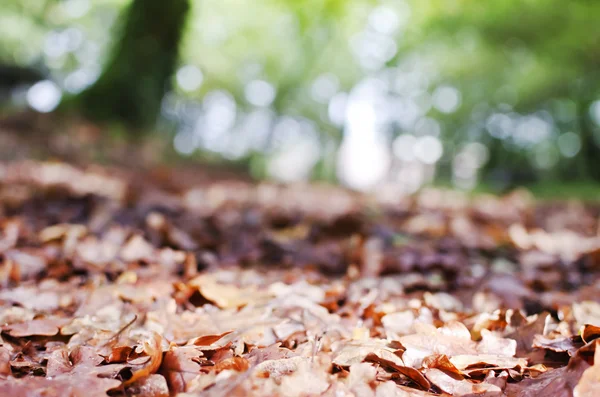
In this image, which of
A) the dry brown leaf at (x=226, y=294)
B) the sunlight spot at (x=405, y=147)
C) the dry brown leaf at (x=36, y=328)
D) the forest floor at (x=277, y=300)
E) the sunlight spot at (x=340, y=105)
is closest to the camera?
the forest floor at (x=277, y=300)

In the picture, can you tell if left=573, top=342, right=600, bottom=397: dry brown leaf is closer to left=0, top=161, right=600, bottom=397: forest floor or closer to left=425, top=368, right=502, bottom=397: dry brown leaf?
left=0, top=161, right=600, bottom=397: forest floor

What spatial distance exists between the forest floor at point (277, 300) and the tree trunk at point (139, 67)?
226cm

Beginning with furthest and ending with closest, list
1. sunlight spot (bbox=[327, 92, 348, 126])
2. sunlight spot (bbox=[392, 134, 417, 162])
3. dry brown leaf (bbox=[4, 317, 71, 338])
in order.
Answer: sunlight spot (bbox=[392, 134, 417, 162])
sunlight spot (bbox=[327, 92, 348, 126])
dry brown leaf (bbox=[4, 317, 71, 338])

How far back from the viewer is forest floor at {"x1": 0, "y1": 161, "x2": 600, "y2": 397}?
0.85 meters

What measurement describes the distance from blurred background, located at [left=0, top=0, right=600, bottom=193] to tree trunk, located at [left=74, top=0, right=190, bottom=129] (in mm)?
17

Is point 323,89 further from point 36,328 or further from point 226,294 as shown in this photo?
point 36,328

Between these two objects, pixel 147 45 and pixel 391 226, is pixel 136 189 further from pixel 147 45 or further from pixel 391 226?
pixel 147 45

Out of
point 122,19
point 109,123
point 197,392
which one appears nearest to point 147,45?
point 122,19

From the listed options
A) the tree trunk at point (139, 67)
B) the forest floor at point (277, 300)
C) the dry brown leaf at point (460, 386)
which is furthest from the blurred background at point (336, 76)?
the dry brown leaf at point (460, 386)

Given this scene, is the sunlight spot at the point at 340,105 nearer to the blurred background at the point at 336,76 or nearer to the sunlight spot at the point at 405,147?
the blurred background at the point at 336,76

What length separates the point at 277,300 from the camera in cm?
133

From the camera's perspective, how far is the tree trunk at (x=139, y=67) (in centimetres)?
482

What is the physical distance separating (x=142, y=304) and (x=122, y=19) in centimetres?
533

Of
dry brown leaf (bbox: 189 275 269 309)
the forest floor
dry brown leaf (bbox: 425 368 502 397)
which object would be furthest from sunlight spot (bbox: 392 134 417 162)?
dry brown leaf (bbox: 425 368 502 397)
